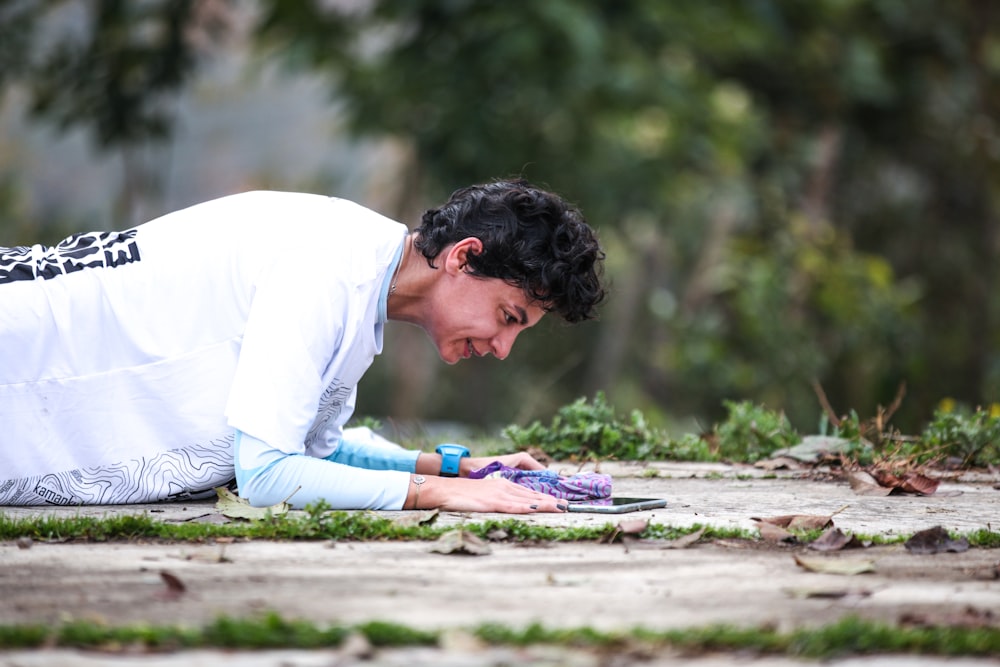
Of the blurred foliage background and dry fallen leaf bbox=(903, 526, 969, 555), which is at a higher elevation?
the blurred foliage background

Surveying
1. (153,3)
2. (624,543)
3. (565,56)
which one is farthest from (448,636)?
(153,3)

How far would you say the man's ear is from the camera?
3.99 m

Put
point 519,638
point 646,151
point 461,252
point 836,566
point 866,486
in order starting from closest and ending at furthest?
point 519,638, point 836,566, point 461,252, point 866,486, point 646,151

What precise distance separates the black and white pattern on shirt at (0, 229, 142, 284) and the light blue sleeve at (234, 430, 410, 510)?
0.83 meters

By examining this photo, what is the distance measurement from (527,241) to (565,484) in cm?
81

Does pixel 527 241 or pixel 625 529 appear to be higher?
pixel 527 241

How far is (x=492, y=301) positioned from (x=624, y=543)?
0.97 m

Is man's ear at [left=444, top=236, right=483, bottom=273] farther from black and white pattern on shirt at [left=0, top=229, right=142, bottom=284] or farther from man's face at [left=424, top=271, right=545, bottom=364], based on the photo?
black and white pattern on shirt at [left=0, top=229, right=142, bottom=284]

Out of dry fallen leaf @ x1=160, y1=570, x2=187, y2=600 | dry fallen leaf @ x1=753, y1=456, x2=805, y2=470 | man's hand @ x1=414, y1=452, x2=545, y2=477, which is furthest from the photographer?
dry fallen leaf @ x1=753, y1=456, x2=805, y2=470

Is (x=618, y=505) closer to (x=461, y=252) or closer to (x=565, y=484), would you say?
(x=565, y=484)

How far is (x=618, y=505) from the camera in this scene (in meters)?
4.03

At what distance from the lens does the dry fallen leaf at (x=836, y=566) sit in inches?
122

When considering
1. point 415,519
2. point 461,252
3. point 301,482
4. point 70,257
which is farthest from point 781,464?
point 70,257

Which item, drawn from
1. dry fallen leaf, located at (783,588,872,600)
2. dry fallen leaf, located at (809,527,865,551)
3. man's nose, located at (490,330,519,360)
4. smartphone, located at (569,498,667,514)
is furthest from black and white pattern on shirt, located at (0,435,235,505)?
dry fallen leaf, located at (783,588,872,600)
